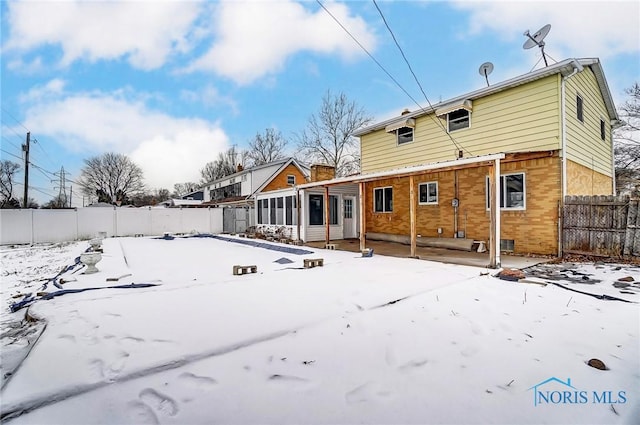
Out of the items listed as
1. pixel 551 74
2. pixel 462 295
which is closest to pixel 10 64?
pixel 462 295

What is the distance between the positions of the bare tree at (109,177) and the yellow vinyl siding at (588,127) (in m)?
44.1

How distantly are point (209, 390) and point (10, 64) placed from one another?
13.6 m

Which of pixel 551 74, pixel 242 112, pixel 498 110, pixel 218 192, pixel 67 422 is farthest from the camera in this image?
pixel 218 192

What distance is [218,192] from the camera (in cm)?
2967

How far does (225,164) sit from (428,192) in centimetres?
3378

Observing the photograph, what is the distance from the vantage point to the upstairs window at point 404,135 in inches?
458

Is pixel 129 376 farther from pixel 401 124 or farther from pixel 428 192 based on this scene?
pixel 401 124

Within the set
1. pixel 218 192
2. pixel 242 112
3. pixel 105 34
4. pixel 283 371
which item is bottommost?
pixel 283 371

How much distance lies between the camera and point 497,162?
644cm

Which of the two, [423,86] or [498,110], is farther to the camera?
[498,110]

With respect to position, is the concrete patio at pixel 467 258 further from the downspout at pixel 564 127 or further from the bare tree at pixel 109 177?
the bare tree at pixel 109 177

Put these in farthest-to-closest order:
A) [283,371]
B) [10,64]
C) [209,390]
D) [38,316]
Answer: [10,64]
[38,316]
[283,371]
[209,390]

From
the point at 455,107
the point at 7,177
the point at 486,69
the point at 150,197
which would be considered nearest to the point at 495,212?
the point at 455,107

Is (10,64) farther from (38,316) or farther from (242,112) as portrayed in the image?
(242,112)
